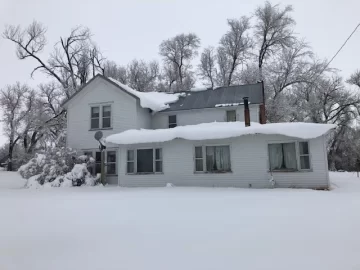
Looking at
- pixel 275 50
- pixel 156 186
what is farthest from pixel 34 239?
pixel 275 50

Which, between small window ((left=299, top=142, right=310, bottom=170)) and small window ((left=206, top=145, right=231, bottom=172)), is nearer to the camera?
small window ((left=299, top=142, right=310, bottom=170))

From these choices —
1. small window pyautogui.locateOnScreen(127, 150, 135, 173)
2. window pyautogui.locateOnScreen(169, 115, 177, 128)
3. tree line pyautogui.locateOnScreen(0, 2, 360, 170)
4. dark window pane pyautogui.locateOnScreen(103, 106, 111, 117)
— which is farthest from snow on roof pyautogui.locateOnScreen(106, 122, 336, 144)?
tree line pyautogui.locateOnScreen(0, 2, 360, 170)

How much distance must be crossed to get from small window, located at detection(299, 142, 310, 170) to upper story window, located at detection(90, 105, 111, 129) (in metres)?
11.4

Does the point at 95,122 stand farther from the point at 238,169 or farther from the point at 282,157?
the point at 282,157

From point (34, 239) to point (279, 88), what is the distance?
2683 cm

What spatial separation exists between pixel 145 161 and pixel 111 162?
3265mm

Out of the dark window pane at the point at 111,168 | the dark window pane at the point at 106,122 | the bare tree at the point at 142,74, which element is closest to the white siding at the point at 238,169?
the dark window pane at the point at 111,168

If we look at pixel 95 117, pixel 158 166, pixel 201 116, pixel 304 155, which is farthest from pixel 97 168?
pixel 304 155

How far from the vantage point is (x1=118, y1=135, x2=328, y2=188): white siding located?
35.1 feet

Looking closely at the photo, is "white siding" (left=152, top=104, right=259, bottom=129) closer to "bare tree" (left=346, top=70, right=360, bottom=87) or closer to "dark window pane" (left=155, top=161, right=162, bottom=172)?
"dark window pane" (left=155, top=161, right=162, bottom=172)

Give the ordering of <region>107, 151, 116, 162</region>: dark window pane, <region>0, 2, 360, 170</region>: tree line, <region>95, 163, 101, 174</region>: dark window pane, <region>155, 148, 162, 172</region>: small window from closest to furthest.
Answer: <region>155, 148, 162, 172</region>: small window, <region>107, 151, 116, 162</region>: dark window pane, <region>95, 163, 101, 174</region>: dark window pane, <region>0, 2, 360, 170</region>: tree line

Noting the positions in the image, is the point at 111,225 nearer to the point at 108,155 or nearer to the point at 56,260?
the point at 56,260

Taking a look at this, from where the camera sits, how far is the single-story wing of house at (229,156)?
1070 cm

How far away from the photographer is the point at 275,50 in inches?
1087
